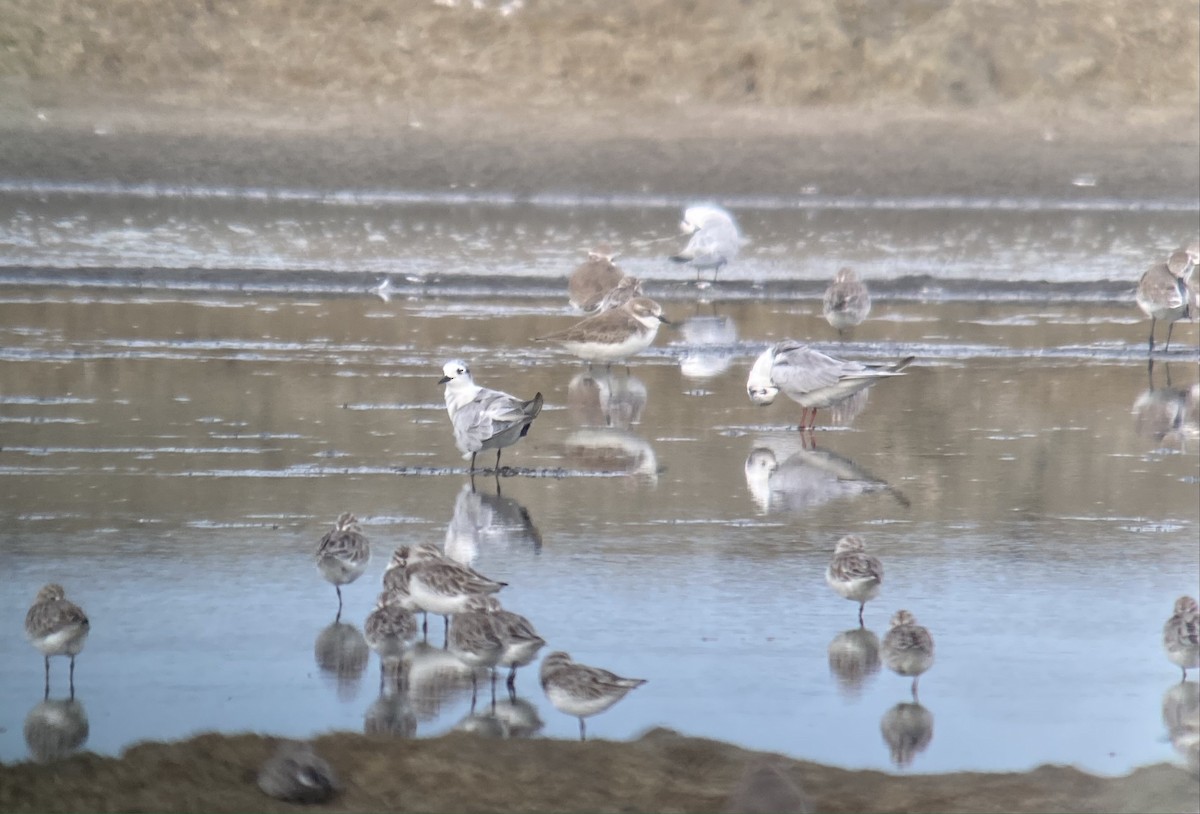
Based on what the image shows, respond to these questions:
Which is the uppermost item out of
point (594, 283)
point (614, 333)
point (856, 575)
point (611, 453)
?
point (594, 283)

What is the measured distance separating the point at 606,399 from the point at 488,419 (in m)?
2.73

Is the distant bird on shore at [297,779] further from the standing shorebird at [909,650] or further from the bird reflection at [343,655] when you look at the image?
the standing shorebird at [909,650]

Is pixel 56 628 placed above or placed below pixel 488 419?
below

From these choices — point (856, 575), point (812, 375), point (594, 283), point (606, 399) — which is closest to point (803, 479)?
point (812, 375)

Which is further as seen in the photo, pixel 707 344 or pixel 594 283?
pixel 594 283

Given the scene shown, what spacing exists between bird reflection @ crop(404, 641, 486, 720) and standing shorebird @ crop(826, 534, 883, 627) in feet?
5.08

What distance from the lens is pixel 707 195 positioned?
30.8 meters

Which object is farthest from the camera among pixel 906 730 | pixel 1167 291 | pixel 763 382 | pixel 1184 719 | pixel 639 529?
pixel 1167 291

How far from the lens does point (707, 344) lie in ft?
48.4

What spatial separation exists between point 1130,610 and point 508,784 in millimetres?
3093

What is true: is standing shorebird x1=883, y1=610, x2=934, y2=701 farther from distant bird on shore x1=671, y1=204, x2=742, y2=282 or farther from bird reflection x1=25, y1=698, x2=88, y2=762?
distant bird on shore x1=671, y1=204, x2=742, y2=282

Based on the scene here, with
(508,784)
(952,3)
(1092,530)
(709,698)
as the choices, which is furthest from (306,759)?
(952,3)

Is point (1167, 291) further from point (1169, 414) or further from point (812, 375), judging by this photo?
point (812, 375)

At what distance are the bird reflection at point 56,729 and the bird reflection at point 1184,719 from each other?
3.62 metres
